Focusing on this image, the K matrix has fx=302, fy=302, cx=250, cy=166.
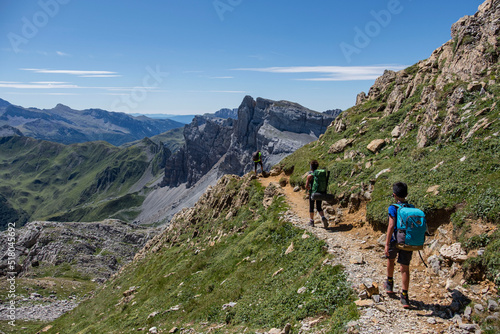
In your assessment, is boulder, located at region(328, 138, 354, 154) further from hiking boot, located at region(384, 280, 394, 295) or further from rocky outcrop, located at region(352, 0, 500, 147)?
hiking boot, located at region(384, 280, 394, 295)

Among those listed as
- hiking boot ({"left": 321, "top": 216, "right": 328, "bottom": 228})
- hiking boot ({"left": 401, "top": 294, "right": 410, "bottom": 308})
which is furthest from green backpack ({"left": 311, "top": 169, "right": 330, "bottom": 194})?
hiking boot ({"left": 401, "top": 294, "right": 410, "bottom": 308})

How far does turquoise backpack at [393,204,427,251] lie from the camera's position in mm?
9797

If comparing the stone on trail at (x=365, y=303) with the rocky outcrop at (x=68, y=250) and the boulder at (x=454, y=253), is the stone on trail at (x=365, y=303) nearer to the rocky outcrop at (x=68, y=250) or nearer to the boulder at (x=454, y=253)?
the boulder at (x=454, y=253)

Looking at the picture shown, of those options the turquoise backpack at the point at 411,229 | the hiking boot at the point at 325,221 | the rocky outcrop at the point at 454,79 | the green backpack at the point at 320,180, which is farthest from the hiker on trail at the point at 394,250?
the rocky outcrop at the point at 454,79

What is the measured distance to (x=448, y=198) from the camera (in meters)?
13.9

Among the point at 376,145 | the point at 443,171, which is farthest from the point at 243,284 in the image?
the point at 376,145

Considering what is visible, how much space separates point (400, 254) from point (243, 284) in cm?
917

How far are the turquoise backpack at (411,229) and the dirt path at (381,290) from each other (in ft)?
6.43

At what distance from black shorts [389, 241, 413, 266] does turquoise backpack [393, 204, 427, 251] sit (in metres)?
0.39

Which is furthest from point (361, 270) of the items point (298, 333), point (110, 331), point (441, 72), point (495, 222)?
point (441, 72)

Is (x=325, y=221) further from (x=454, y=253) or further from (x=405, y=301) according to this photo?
(x=405, y=301)

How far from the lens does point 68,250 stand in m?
140

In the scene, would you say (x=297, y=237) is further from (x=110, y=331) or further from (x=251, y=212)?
(x=110, y=331)

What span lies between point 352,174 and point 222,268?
12.3m
